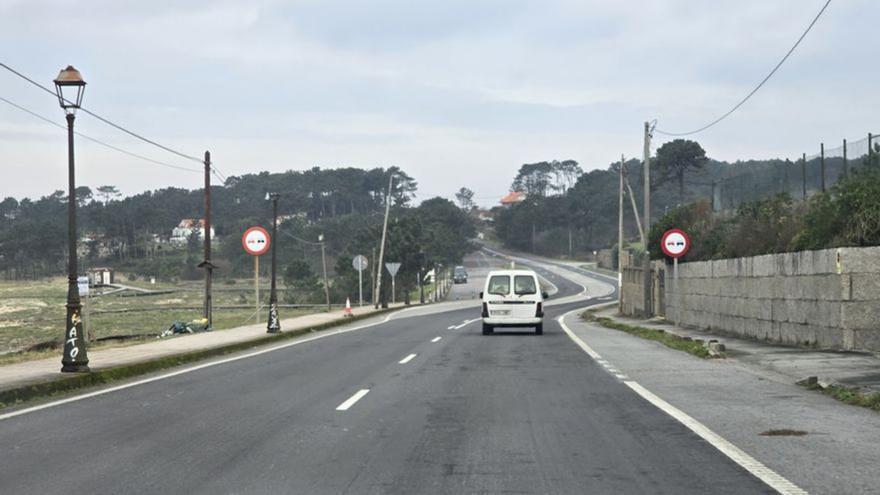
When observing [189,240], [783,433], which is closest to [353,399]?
[783,433]

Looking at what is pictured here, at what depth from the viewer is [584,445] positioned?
875 cm

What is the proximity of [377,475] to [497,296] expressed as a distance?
21.7m

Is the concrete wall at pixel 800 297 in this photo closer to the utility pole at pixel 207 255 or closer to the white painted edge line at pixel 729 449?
the white painted edge line at pixel 729 449

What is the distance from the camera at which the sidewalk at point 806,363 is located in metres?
13.6

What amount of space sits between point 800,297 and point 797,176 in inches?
372

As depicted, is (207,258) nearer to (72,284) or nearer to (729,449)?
(72,284)

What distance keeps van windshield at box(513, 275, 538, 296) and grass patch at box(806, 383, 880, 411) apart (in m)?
15.7

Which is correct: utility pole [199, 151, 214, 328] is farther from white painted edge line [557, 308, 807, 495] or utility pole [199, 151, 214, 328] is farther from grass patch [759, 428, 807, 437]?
grass patch [759, 428, 807, 437]

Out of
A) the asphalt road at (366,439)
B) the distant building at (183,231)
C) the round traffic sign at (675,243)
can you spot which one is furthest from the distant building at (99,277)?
the distant building at (183,231)

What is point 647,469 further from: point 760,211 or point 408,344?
point 760,211

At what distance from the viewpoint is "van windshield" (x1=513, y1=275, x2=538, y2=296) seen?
28922mm

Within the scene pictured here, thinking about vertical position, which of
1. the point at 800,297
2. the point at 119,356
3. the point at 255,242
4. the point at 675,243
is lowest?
the point at 119,356

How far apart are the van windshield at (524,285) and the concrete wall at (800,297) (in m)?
5.18

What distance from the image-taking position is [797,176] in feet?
92.6
